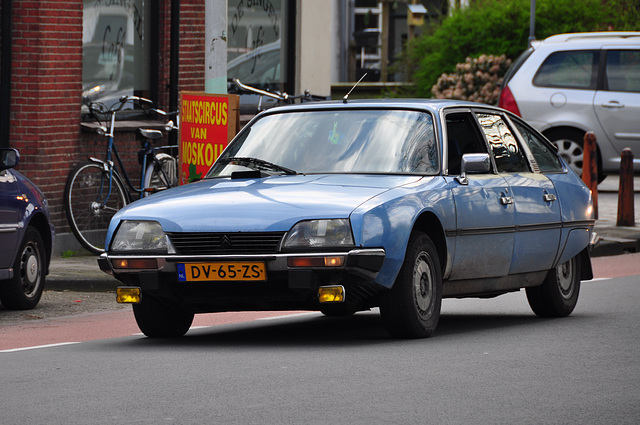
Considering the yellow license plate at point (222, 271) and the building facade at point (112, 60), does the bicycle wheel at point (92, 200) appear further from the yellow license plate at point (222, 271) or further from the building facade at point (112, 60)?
the yellow license plate at point (222, 271)

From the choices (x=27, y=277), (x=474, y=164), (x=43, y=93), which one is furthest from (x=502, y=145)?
(x=43, y=93)

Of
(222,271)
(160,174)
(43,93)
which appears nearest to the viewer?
(222,271)

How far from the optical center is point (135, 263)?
27.6ft

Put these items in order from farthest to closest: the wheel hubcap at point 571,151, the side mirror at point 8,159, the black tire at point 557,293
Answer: the wheel hubcap at point 571,151, the side mirror at point 8,159, the black tire at point 557,293

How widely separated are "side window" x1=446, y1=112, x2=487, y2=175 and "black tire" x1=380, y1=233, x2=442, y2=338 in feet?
3.91

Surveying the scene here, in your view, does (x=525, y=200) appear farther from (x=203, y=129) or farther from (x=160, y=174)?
(x=160, y=174)

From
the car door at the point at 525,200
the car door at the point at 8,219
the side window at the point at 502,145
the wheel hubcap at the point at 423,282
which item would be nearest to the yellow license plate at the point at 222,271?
the wheel hubcap at the point at 423,282

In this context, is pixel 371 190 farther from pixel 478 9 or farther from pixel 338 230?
pixel 478 9

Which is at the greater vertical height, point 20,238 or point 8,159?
point 8,159

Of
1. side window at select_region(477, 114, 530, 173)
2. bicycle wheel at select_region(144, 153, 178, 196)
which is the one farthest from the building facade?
side window at select_region(477, 114, 530, 173)

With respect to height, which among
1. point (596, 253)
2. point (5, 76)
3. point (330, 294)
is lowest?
point (596, 253)

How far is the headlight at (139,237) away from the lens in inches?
330

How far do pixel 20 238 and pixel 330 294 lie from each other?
3.66 metres

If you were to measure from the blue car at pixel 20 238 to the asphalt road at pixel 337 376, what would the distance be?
5.77 feet
